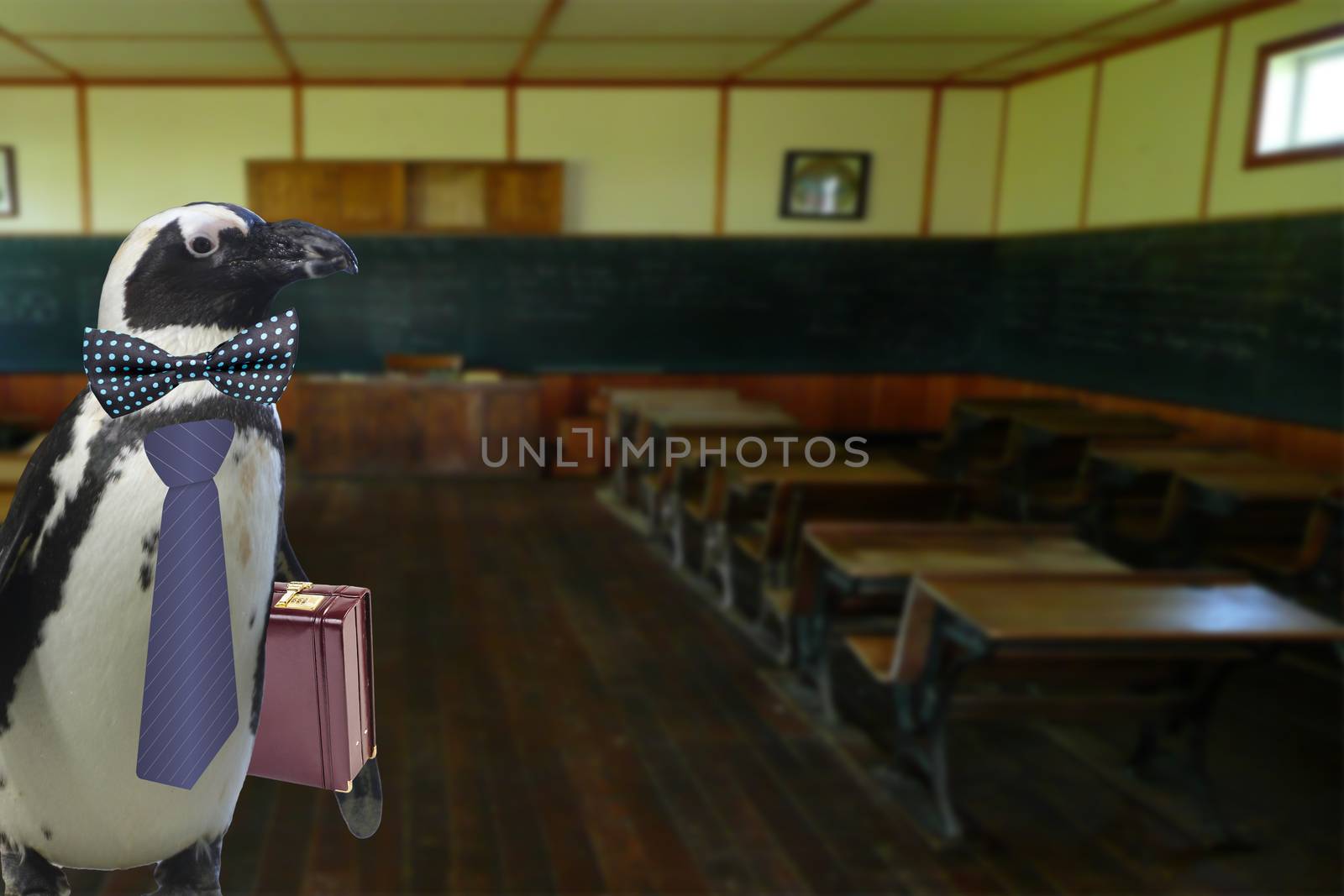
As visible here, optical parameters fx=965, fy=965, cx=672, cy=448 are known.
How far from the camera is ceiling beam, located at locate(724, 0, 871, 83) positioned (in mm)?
5770

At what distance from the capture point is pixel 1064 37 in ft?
21.1

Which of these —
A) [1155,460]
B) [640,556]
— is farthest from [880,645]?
[640,556]

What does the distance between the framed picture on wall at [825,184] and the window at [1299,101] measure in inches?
125

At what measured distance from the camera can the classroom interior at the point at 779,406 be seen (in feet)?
8.48

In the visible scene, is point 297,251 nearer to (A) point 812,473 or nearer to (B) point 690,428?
(A) point 812,473

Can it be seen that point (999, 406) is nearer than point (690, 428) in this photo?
No

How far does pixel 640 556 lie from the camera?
18.1 feet

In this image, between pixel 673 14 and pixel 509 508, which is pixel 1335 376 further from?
pixel 509 508

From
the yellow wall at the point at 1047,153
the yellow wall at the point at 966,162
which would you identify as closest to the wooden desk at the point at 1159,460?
the yellow wall at the point at 1047,153

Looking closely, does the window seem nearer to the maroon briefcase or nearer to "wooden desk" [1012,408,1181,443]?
"wooden desk" [1012,408,1181,443]

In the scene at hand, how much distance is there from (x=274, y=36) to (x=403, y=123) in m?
1.78

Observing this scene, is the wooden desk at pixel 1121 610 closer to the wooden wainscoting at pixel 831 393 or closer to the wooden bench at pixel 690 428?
the wooden bench at pixel 690 428

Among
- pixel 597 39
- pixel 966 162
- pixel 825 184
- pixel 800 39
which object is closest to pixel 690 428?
pixel 597 39

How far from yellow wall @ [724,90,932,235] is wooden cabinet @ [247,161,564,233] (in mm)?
1549
